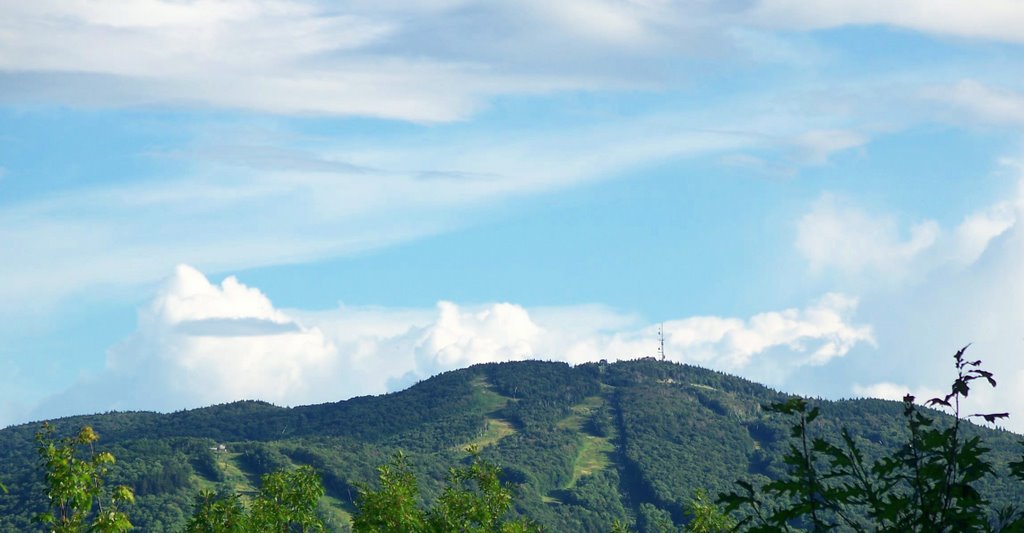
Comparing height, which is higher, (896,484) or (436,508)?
(436,508)

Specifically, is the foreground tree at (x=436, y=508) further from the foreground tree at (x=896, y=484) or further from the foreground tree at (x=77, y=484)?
the foreground tree at (x=896, y=484)

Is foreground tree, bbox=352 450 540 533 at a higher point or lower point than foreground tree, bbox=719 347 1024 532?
higher

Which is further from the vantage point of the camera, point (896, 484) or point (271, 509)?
point (271, 509)

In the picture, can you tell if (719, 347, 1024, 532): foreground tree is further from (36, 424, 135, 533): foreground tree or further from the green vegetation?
the green vegetation

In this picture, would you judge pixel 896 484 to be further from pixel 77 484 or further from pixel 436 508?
pixel 436 508

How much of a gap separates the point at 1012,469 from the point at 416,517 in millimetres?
38301

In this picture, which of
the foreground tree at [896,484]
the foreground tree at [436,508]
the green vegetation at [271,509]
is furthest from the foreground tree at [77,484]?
the foreground tree at [896,484]

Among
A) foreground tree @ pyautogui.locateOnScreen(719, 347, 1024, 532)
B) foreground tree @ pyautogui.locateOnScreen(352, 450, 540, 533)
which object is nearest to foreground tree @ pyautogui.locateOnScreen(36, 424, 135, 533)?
foreground tree @ pyautogui.locateOnScreen(352, 450, 540, 533)

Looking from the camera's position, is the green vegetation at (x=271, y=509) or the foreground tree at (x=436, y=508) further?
the green vegetation at (x=271, y=509)

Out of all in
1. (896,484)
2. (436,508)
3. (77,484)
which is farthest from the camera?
(436,508)

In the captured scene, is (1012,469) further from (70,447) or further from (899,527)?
(70,447)

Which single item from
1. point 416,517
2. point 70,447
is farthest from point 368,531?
point 70,447

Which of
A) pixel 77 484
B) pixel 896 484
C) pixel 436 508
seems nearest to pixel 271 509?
pixel 436 508

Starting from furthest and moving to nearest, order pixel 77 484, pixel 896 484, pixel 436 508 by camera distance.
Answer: pixel 436 508 → pixel 77 484 → pixel 896 484
